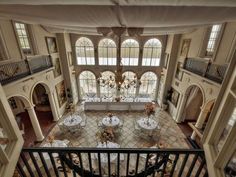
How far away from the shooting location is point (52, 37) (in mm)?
8703

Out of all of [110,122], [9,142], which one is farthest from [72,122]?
[9,142]

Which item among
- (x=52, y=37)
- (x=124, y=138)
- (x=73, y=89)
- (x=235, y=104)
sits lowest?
(x=124, y=138)

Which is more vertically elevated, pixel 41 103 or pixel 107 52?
pixel 107 52

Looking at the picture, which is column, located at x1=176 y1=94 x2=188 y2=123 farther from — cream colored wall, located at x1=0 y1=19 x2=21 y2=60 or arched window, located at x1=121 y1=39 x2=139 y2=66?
cream colored wall, located at x1=0 y1=19 x2=21 y2=60

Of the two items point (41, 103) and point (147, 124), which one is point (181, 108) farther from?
point (41, 103)

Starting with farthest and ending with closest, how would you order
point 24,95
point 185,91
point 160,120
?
point 160,120
point 185,91
point 24,95

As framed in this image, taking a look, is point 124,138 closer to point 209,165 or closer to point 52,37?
point 209,165

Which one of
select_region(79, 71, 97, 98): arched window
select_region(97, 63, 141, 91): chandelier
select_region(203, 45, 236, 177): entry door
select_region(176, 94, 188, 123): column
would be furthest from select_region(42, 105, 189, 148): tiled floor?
select_region(203, 45, 236, 177): entry door

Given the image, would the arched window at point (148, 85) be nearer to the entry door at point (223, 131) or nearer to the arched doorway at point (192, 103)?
the arched doorway at point (192, 103)

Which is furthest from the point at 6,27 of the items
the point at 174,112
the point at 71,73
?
the point at 174,112

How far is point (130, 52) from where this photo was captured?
36.0 feet

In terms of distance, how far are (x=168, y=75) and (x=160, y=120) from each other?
11.2 feet

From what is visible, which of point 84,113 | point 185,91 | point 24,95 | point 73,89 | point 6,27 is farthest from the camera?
point 73,89

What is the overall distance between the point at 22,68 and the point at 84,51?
17.8 feet
